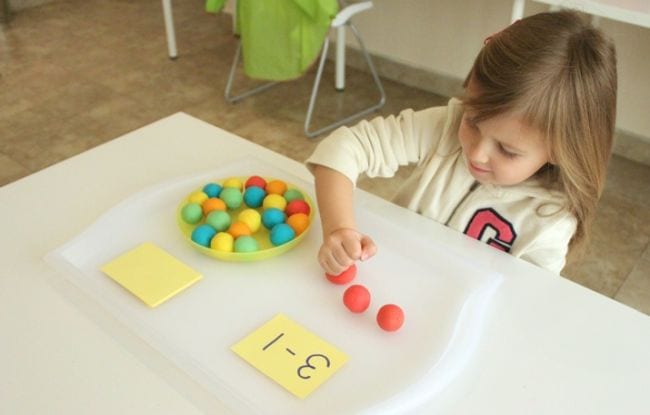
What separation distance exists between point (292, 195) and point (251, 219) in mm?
91

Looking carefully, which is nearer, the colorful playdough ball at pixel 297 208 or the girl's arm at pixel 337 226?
the girl's arm at pixel 337 226

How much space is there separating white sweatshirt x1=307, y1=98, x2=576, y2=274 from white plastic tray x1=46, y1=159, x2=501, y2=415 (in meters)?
0.12

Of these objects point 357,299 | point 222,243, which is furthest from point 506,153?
A: point 222,243

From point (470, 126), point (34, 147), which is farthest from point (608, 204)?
point (34, 147)

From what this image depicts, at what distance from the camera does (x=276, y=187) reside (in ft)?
2.91

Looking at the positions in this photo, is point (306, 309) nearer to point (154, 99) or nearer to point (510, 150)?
point (510, 150)

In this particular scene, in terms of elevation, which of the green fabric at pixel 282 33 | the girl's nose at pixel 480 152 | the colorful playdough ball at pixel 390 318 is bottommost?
the green fabric at pixel 282 33

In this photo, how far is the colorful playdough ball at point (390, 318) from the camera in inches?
26.3

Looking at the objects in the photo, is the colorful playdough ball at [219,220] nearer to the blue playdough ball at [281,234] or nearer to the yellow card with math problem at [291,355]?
the blue playdough ball at [281,234]

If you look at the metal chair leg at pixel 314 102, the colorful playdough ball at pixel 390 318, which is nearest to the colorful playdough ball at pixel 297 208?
the colorful playdough ball at pixel 390 318

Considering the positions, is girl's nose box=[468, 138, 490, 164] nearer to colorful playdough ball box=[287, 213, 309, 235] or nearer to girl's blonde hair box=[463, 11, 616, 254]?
girl's blonde hair box=[463, 11, 616, 254]

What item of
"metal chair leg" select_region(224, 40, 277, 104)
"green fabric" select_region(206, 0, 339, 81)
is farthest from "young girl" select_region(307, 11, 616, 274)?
"metal chair leg" select_region(224, 40, 277, 104)

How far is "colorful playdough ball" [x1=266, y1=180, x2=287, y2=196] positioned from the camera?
2.90 ft

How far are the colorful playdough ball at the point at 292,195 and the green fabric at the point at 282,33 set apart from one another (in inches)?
46.9
